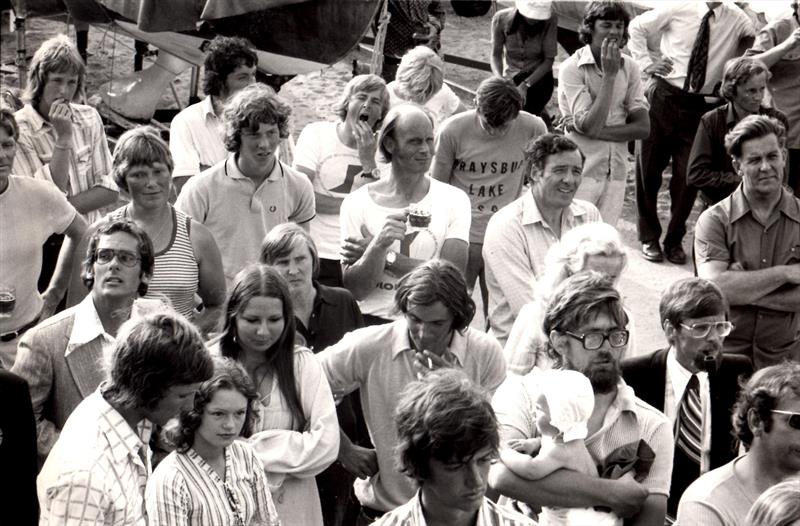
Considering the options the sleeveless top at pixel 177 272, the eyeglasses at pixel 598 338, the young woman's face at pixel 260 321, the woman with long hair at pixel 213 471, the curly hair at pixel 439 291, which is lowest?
the sleeveless top at pixel 177 272

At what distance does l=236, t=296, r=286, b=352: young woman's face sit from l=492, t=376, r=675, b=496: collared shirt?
0.90 m

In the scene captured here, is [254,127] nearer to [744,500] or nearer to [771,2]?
[744,500]

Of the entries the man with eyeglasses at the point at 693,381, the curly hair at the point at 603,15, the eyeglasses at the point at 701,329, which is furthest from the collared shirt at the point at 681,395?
the curly hair at the point at 603,15

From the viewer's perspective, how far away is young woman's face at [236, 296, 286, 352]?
5.11 metres

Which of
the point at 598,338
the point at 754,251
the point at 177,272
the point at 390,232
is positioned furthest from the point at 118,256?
the point at 754,251

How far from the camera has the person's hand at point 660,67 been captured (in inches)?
415

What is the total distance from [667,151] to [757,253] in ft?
12.5

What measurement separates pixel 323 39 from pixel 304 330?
4962 millimetres

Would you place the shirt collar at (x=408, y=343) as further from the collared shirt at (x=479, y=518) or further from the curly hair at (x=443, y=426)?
the collared shirt at (x=479, y=518)

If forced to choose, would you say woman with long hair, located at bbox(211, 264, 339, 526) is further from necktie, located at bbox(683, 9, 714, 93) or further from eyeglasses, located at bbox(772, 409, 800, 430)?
necktie, located at bbox(683, 9, 714, 93)

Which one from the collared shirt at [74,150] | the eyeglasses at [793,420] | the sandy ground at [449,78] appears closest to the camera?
the eyeglasses at [793,420]

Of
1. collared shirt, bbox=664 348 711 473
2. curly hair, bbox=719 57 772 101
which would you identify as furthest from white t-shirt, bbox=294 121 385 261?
collared shirt, bbox=664 348 711 473

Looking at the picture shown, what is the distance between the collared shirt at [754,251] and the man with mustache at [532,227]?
29.0 inches

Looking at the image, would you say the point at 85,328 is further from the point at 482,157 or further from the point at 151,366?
the point at 482,157
